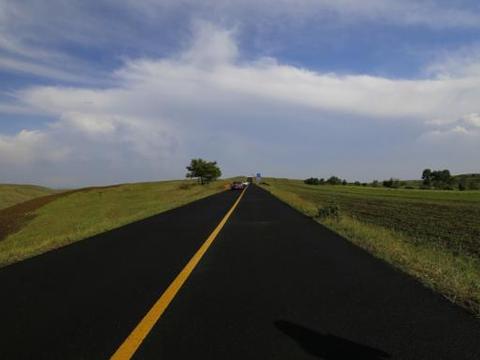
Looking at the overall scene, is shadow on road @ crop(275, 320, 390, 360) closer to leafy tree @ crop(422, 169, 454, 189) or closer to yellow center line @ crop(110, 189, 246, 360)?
yellow center line @ crop(110, 189, 246, 360)

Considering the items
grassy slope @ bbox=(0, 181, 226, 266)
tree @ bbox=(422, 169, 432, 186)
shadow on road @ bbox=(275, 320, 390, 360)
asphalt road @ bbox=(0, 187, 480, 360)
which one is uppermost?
tree @ bbox=(422, 169, 432, 186)

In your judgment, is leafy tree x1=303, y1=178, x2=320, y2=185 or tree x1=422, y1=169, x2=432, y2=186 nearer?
tree x1=422, y1=169, x2=432, y2=186

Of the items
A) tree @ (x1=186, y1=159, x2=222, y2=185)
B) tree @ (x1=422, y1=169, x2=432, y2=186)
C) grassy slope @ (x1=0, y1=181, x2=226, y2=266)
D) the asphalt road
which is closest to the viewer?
the asphalt road

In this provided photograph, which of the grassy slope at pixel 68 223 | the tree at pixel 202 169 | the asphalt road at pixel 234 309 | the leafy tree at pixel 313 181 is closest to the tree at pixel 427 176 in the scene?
the leafy tree at pixel 313 181

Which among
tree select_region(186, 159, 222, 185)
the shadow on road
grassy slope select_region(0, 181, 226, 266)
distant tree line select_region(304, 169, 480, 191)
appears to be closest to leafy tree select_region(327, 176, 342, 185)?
distant tree line select_region(304, 169, 480, 191)

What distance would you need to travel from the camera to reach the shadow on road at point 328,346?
3.44 meters

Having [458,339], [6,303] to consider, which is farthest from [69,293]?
[458,339]

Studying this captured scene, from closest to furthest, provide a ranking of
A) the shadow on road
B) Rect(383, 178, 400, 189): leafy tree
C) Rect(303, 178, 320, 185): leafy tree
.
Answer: the shadow on road
Rect(383, 178, 400, 189): leafy tree
Rect(303, 178, 320, 185): leafy tree

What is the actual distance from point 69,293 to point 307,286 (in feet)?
10.9

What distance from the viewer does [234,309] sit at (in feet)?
15.6

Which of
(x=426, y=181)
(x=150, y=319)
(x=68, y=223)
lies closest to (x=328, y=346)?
(x=150, y=319)

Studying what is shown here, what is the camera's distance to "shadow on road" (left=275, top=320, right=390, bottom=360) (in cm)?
344

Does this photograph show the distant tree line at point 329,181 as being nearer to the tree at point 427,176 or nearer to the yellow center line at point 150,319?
the tree at point 427,176

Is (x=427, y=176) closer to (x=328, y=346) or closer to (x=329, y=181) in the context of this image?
(x=329, y=181)
